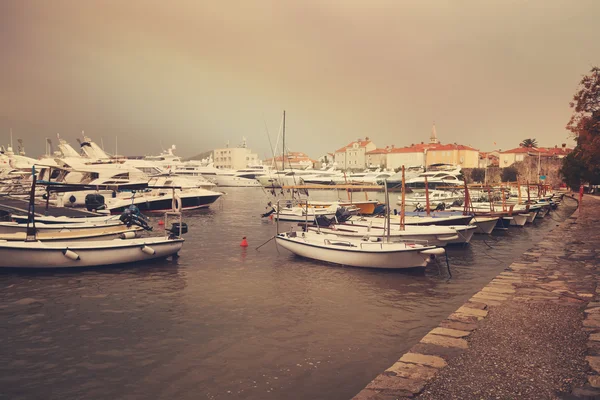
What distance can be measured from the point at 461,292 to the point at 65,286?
13157mm

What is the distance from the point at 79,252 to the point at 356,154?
15923 cm

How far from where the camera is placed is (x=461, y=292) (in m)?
13.7

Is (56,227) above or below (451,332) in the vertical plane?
above

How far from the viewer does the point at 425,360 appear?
723cm

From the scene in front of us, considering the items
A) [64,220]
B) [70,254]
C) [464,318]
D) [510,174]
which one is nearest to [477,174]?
[510,174]

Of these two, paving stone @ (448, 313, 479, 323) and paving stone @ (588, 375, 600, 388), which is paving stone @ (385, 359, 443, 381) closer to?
paving stone @ (588, 375, 600, 388)

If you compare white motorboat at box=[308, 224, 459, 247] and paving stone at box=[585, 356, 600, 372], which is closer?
paving stone at box=[585, 356, 600, 372]

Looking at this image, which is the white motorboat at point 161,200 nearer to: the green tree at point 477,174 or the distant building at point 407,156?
the green tree at point 477,174

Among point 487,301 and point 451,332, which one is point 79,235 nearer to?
point 451,332

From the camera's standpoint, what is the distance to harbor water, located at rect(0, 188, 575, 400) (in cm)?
763

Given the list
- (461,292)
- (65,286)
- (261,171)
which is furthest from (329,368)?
(261,171)

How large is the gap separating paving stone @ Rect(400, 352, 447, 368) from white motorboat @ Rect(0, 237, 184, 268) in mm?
12426

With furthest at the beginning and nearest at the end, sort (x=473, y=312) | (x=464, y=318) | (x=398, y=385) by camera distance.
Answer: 1. (x=473, y=312)
2. (x=464, y=318)
3. (x=398, y=385)

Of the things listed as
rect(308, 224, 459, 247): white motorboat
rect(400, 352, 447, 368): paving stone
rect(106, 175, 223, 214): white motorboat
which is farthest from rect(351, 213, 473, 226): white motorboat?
rect(106, 175, 223, 214): white motorboat
